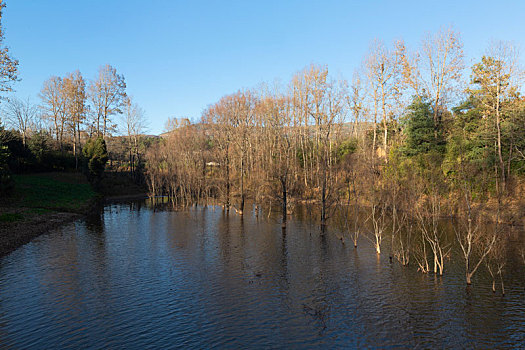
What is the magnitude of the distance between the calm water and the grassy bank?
3195 millimetres

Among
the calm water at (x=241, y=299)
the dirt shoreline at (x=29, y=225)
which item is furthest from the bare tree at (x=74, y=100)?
the calm water at (x=241, y=299)

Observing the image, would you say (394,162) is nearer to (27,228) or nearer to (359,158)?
(359,158)

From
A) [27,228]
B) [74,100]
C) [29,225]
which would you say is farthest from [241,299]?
[74,100]

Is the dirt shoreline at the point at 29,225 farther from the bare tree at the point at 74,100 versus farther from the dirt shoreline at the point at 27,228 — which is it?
the bare tree at the point at 74,100

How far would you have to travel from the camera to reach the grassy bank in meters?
25.1

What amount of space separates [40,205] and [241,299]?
31.8 metres

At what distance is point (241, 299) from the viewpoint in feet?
46.3

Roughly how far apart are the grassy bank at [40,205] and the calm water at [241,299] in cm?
319

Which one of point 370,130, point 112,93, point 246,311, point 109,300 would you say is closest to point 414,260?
point 246,311

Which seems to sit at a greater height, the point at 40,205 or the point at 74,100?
the point at 74,100

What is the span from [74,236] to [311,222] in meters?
21.5

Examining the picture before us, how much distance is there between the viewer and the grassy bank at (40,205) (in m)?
25.1

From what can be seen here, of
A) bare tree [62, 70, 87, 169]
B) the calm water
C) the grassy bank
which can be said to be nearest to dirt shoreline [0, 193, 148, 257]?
the grassy bank

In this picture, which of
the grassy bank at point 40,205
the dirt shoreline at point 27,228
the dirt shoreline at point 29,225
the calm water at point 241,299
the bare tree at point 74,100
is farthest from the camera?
the bare tree at point 74,100
